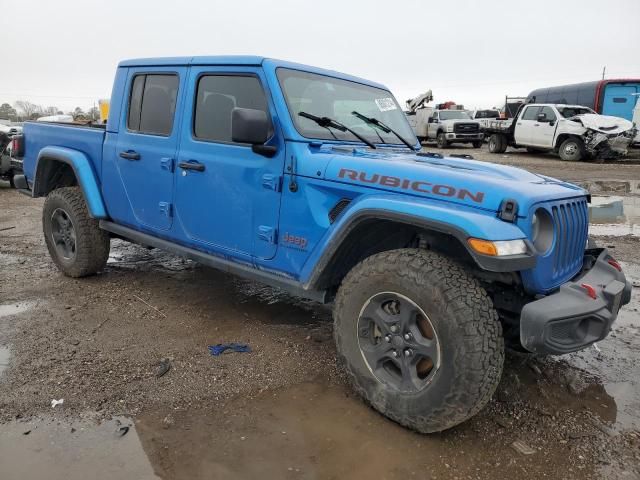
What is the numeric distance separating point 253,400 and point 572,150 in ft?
55.3

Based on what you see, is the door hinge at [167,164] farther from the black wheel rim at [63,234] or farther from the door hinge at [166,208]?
the black wheel rim at [63,234]

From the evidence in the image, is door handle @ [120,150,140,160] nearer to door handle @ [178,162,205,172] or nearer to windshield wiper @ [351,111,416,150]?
door handle @ [178,162,205,172]

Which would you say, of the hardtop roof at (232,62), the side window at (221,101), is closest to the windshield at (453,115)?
the hardtop roof at (232,62)

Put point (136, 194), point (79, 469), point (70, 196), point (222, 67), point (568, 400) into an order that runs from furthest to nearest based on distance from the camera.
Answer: point (70, 196) → point (136, 194) → point (222, 67) → point (568, 400) → point (79, 469)

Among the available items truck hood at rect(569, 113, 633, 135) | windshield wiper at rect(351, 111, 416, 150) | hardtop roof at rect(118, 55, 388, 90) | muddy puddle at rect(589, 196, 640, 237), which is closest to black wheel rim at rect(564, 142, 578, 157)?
truck hood at rect(569, 113, 633, 135)

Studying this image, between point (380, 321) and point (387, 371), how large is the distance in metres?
0.30

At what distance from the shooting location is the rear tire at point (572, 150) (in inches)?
654

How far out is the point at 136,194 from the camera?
4.18m

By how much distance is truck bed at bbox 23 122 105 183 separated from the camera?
4.55 m

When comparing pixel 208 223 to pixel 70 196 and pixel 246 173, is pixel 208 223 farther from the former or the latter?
pixel 70 196

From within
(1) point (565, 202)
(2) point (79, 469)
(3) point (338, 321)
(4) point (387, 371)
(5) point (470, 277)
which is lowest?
(2) point (79, 469)

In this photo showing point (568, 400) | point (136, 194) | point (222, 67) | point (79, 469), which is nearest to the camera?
point (79, 469)

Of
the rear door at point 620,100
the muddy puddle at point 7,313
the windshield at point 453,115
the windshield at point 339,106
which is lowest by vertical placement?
the muddy puddle at point 7,313

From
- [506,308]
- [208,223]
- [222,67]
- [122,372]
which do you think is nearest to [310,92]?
[222,67]
